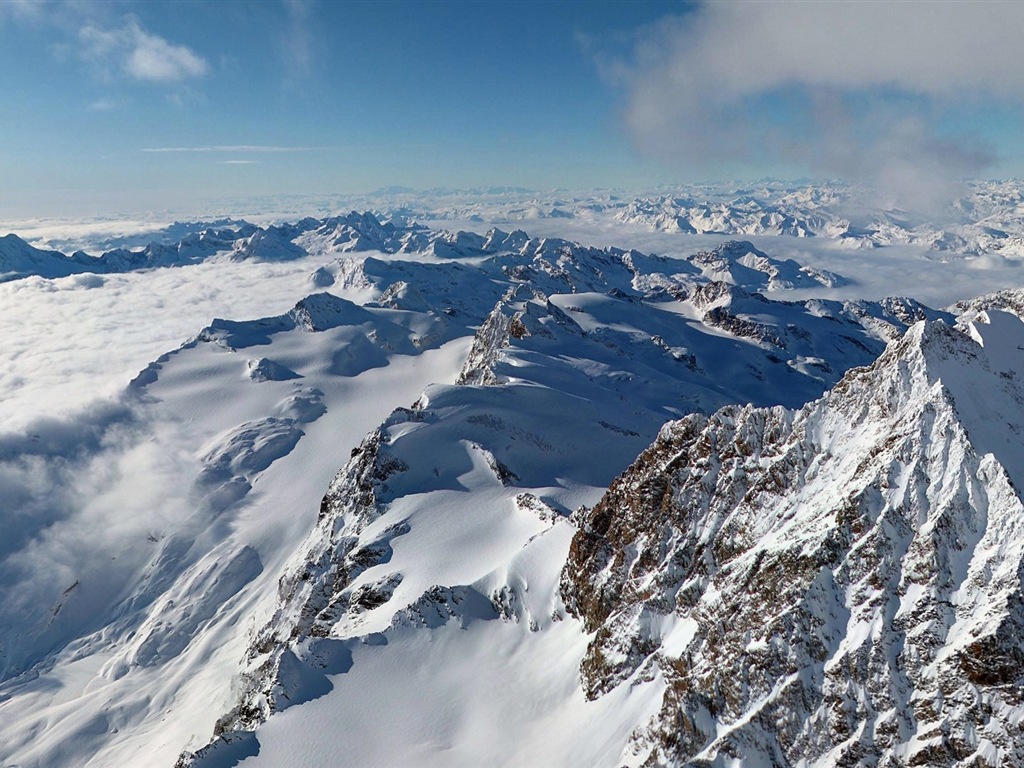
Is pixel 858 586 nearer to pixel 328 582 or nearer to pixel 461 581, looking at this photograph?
pixel 461 581

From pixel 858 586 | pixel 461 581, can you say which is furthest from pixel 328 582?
pixel 858 586

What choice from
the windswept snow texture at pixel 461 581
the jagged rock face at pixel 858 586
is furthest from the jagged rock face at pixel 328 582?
the jagged rock face at pixel 858 586

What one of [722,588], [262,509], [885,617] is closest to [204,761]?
[722,588]

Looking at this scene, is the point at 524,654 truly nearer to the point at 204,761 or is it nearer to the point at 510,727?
the point at 510,727

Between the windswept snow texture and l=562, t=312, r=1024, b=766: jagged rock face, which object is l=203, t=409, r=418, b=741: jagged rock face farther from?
l=562, t=312, r=1024, b=766: jagged rock face

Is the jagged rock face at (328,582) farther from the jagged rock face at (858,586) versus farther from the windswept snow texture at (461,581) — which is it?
the jagged rock face at (858,586)

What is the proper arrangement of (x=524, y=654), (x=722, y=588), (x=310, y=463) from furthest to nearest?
(x=310, y=463) < (x=524, y=654) < (x=722, y=588)

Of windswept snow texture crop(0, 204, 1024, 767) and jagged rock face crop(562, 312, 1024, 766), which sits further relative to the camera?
windswept snow texture crop(0, 204, 1024, 767)

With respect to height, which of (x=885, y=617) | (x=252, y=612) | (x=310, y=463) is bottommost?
(x=252, y=612)

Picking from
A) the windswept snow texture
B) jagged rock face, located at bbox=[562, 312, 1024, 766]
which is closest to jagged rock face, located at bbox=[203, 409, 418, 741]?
the windswept snow texture
